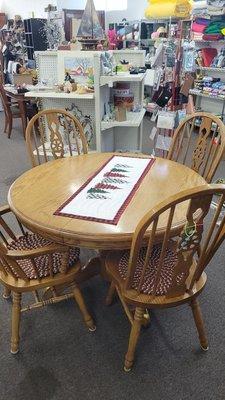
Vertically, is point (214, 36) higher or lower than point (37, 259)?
higher

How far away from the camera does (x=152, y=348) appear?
1.51 metres

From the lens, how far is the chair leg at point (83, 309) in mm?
1537

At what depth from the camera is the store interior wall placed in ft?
21.9

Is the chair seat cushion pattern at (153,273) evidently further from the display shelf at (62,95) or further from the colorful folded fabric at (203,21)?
the colorful folded fabric at (203,21)

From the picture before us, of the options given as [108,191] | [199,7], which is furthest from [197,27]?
[108,191]

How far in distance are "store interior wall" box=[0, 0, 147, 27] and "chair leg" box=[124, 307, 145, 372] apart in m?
6.94

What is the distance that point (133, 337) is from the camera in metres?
1.34

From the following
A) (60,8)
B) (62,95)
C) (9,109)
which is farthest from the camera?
(60,8)

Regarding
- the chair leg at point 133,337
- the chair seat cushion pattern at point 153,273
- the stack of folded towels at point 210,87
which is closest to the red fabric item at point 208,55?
the stack of folded towels at point 210,87

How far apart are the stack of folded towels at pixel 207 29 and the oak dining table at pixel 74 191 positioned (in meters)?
3.24

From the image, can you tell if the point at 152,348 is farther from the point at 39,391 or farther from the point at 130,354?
the point at 39,391

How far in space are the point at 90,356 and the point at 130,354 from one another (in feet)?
0.76

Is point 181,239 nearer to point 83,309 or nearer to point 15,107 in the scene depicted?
point 83,309

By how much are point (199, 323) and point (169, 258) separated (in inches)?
13.0
